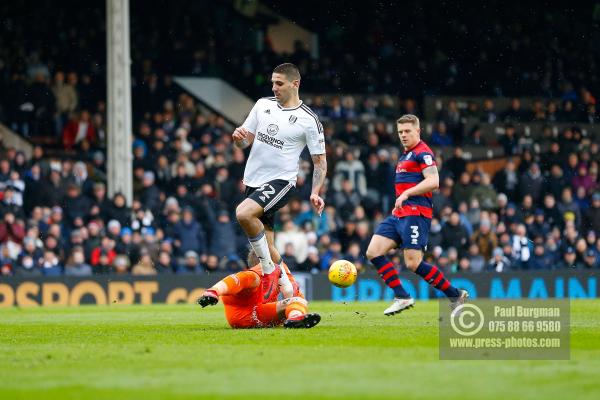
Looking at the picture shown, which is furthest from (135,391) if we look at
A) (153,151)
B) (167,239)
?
(153,151)

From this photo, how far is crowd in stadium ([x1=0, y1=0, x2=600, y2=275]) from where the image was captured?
23047 mm

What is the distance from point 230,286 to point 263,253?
0.60 metres

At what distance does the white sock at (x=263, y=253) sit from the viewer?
11.6 meters

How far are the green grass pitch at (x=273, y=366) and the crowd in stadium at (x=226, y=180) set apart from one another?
10.9m

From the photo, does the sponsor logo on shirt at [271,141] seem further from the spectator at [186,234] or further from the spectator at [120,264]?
the spectator at [186,234]

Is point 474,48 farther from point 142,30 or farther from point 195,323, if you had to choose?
point 195,323

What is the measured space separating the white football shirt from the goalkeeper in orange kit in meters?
0.97

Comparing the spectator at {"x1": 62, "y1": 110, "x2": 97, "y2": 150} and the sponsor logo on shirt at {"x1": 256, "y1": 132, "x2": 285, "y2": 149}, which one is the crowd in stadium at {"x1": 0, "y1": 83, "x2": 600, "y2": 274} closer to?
the spectator at {"x1": 62, "y1": 110, "x2": 97, "y2": 150}

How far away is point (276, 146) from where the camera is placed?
12.1 metres

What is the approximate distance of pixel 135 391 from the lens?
7133 mm

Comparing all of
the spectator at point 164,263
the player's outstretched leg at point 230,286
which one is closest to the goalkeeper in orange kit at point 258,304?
the player's outstretched leg at point 230,286

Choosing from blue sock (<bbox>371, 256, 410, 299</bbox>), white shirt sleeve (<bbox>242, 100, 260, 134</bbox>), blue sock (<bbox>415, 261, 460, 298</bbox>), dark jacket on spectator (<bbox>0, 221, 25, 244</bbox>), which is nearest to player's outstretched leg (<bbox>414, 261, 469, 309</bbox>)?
blue sock (<bbox>415, 261, 460, 298</bbox>)

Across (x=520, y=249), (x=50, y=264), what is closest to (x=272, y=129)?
(x=50, y=264)

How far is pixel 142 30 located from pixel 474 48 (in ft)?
33.0
